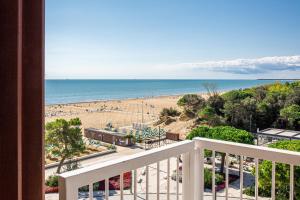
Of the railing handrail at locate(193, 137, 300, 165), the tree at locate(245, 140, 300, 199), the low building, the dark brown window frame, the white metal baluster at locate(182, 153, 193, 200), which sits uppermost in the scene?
the dark brown window frame

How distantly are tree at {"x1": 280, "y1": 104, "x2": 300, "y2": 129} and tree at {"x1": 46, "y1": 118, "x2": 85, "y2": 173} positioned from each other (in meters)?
3.29

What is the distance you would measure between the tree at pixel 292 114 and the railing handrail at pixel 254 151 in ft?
7.78

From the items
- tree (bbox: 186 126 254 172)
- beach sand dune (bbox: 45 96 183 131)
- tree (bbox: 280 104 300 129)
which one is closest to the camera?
tree (bbox: 280 104 300 129)

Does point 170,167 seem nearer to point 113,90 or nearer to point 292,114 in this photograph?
point 292,114

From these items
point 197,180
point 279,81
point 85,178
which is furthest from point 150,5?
point 85,178

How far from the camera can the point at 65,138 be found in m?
5.19

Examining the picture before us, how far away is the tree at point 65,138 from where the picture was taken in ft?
15.3

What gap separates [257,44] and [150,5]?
358 centimetres

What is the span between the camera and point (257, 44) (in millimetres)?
8016

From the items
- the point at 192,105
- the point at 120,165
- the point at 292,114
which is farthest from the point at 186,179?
the point at 192,105

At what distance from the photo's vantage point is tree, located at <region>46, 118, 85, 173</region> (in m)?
4.67

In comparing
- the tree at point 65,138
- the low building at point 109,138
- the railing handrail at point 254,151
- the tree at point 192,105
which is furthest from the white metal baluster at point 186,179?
the tree at point 192,105

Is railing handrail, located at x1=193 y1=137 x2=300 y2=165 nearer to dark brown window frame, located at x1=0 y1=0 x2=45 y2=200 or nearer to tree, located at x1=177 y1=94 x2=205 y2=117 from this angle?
dark brown window frame, located at x1=0 y1=0 x2=45 y2=200

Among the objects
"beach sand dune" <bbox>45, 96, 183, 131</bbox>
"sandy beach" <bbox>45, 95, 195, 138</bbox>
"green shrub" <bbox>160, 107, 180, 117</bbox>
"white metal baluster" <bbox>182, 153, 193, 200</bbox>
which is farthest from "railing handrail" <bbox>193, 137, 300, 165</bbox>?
"beach sand dune" <bbox>45, 96, 183, 131</bbox>
